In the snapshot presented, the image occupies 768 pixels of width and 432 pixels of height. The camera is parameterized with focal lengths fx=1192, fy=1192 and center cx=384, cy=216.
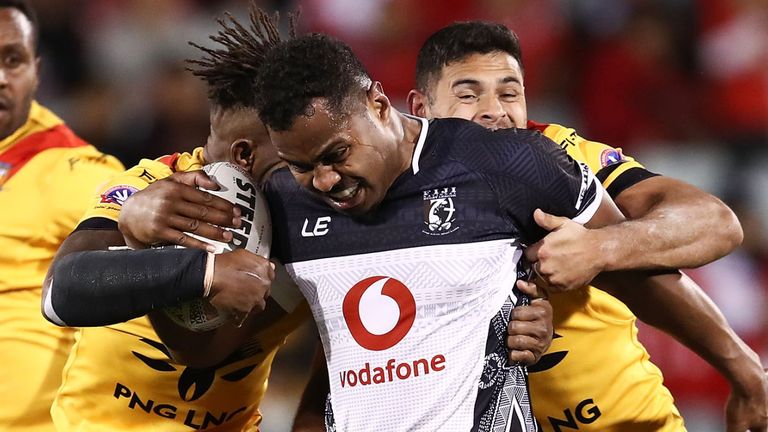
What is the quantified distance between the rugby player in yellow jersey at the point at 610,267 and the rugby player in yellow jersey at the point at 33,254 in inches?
54.0

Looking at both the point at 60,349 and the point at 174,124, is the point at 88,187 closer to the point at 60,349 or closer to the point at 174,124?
the point at 60,349

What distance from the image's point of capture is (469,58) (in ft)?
12.8

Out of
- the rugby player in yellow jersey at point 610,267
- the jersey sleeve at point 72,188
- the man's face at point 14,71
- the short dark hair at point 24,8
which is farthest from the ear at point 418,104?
the short dark hair at point 24,8

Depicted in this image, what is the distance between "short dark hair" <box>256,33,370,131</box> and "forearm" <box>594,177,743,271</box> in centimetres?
72

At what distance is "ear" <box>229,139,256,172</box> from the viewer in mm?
3445

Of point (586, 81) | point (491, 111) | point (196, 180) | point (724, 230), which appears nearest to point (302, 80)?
point (196, 180)

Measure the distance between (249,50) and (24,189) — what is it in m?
1.65

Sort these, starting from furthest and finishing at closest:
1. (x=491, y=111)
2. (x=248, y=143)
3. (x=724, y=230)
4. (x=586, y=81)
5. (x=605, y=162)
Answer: (x=586, y=81) → (x=491, y=111) → (x=605, y=162) → (x=248, y=143) → (x=724, y=230)

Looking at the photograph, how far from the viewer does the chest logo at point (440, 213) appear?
288 cm

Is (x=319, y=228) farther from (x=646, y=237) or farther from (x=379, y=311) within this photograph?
(x=646, y=237)

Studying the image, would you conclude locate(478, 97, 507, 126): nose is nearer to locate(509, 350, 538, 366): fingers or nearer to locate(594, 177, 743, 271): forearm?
locate(594, 177, 743, 271): forearm

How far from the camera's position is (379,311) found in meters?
2.88

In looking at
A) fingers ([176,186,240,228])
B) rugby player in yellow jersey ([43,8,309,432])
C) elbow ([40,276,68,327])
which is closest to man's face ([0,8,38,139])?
rugby player in yellow jersey ([43,8,309,432])

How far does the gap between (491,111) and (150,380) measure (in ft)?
4.35
